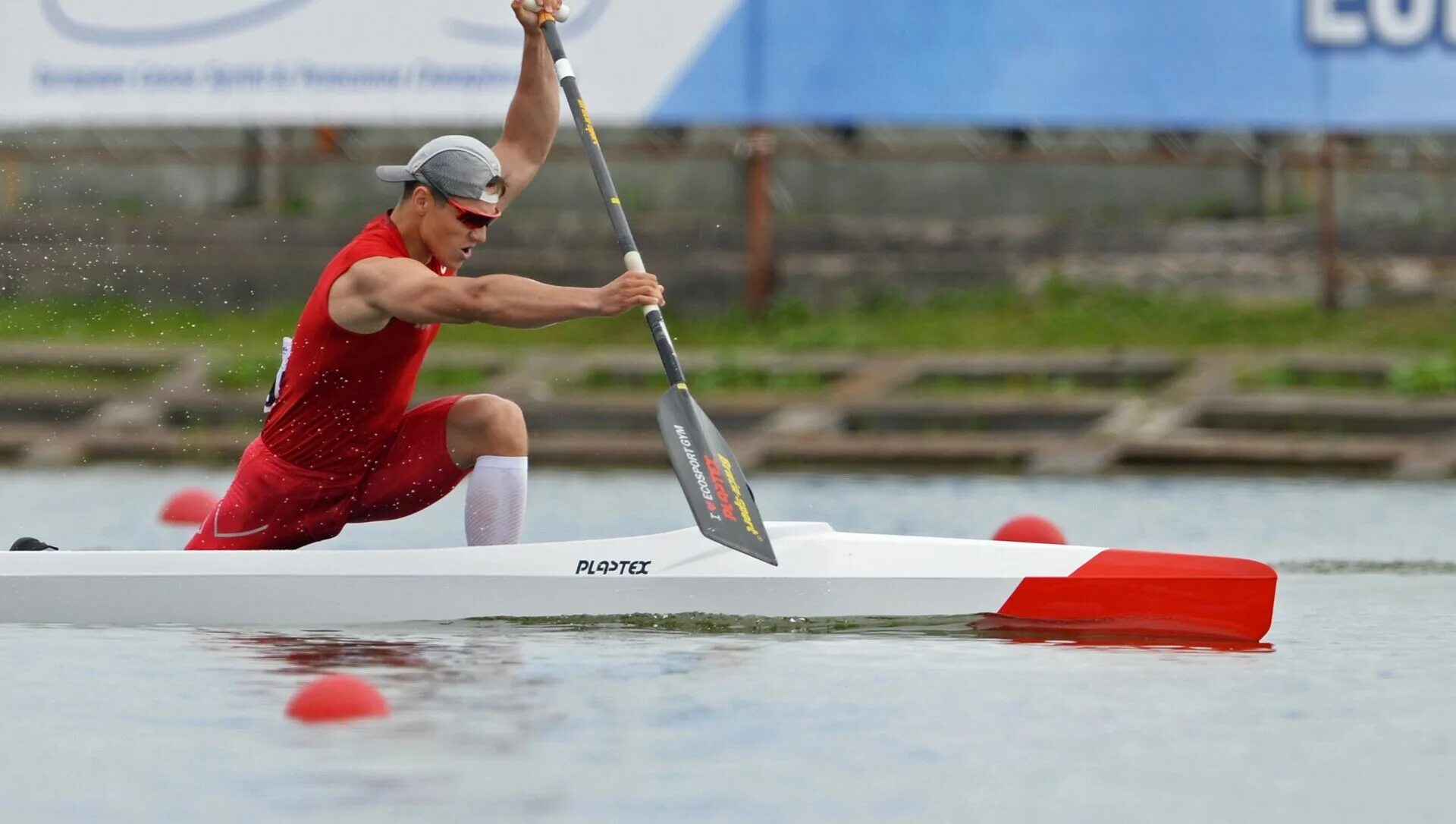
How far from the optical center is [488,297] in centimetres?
674

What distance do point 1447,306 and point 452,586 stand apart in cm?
1057

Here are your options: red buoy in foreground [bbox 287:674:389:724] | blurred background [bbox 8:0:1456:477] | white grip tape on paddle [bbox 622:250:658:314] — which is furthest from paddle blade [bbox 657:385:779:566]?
blurred background [bbox 8:0:1456:477]

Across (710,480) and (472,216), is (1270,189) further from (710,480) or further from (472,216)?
(472,216)

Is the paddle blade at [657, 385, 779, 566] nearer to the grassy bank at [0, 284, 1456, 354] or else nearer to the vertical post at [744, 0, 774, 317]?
the grassy bank at [0, 284, 1456, 354]

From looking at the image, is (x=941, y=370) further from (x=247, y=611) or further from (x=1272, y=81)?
(x=247, y=611)

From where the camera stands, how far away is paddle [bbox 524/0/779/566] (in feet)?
23.1

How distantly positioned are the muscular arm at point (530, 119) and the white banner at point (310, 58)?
314 inches

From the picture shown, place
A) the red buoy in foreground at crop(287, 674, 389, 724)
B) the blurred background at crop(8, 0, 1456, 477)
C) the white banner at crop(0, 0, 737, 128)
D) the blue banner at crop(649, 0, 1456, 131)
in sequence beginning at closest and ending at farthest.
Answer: the red buoy in foreground at crop(287, 674, 389, 724)
the blurred background at crop(8, 0, 1456, 477)
the blue banner at crop(649, 0, 1456, 131)
the white banner at crop(0, 0, 737, 128)

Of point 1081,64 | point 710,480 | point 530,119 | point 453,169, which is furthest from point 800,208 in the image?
point 453,169

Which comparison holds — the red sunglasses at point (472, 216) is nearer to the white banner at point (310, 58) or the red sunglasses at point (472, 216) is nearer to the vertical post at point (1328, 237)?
the white banner at point (310, 58)

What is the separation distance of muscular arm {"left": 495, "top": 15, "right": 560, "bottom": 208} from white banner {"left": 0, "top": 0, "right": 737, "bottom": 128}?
7975 millimetres

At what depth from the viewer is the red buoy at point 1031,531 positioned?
27.4ft

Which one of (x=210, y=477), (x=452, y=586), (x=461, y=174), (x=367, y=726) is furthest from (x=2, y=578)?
(x=210, y=477)

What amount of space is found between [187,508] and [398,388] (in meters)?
3.82
